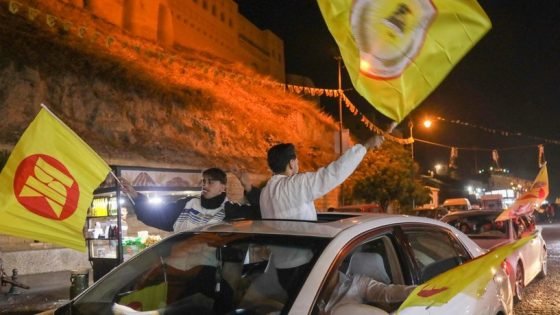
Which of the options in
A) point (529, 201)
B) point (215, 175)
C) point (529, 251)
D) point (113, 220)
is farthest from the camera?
point (113, 220)

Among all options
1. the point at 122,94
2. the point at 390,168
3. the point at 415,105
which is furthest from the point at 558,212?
the point at 415,105

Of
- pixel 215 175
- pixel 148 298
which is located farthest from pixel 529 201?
pixel 148 298

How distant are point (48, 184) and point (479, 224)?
8838 millimetres

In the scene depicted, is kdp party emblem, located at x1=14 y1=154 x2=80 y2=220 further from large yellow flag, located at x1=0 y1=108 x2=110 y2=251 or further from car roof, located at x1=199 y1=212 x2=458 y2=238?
car roof, located at x1=199 y1=212 x2=458 y2=238

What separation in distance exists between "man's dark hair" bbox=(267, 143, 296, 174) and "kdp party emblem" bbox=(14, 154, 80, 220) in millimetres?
1447

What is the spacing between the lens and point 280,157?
4.04m

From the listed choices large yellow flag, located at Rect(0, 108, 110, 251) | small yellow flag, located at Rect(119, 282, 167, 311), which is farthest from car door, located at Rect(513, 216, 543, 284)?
large yellow flag, located at Rect(0, 108, 110, 251)

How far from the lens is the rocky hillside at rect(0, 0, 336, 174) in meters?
19.3

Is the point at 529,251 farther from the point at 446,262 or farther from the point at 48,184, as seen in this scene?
the point at 48,184

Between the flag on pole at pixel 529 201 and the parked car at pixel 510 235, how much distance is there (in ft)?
1.36

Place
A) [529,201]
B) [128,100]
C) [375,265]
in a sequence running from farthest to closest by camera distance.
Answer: [128,100] < [529,201] < [375,265]

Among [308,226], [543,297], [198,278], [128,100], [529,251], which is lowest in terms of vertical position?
[543,297]

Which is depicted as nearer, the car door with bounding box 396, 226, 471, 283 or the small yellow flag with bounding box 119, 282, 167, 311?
the small yellow flag with bounding box 119, 282, 167, 311

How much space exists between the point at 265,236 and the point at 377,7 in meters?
1.70
